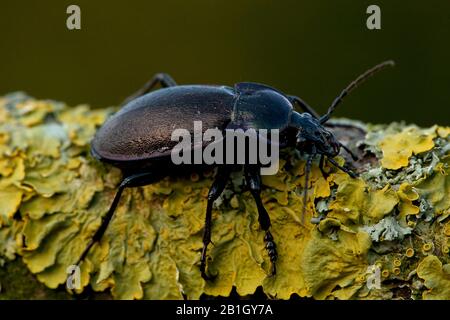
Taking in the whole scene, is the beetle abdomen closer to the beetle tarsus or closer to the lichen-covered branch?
the lichen-covered branch

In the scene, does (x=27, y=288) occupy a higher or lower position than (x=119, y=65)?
lower

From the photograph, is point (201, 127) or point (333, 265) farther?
point (201, 127)

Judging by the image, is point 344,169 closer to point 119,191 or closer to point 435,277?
point 435,277

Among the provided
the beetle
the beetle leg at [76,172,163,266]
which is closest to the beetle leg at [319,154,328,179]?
the beetle

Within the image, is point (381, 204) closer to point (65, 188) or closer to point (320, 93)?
point (65, 188)

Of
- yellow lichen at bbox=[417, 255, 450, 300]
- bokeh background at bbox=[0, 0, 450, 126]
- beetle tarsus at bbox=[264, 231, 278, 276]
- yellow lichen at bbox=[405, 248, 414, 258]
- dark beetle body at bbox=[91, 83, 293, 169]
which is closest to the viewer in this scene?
yellow lichen at bbox=[417, 255, 450, 300]
